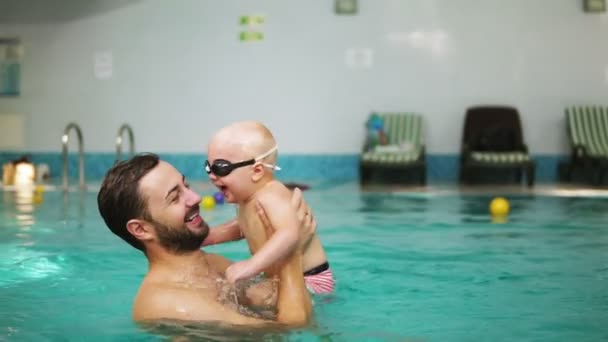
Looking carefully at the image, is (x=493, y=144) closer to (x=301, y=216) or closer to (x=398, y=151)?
(x=398, y=151)

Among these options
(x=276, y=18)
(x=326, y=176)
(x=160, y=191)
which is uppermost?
(x=276, y=18)

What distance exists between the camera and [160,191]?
129 inches

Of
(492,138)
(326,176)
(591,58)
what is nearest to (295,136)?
(326,176)

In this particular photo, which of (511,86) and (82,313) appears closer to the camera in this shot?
(82,313)

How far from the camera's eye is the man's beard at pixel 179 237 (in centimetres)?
333

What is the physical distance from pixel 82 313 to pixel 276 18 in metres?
9.88

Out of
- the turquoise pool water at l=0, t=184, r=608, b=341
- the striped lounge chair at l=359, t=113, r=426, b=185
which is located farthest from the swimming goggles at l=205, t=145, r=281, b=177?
the striped lounge chair at l=359, t=113, r=426, b=185

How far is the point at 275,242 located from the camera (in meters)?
3.32

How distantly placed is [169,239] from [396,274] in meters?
2.36

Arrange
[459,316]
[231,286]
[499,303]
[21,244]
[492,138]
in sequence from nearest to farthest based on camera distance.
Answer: [231,286] → [459,316] → [499,303] → [21,244] → [492,138]

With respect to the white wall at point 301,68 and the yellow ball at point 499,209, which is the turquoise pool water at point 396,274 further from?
the white wall at point 301,68

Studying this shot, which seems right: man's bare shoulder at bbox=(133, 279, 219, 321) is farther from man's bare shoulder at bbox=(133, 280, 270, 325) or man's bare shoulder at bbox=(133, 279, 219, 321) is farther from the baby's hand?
the baby's hand

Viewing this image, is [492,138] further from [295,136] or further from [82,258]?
[82,258]

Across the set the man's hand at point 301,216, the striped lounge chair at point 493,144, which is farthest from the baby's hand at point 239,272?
the striped lounge chair at point 493,144
